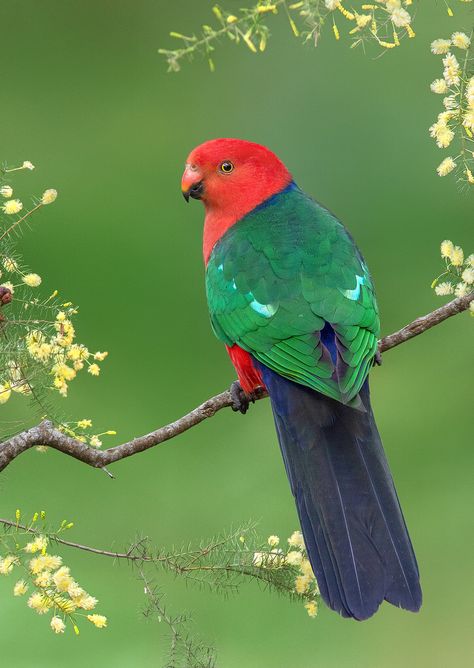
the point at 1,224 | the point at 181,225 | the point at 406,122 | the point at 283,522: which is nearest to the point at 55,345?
the point at 1,224

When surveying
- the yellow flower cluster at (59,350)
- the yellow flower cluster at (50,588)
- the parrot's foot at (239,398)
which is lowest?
the yellow flower cluster at (50,588)

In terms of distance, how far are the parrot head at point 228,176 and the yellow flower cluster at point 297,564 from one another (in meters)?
0.64

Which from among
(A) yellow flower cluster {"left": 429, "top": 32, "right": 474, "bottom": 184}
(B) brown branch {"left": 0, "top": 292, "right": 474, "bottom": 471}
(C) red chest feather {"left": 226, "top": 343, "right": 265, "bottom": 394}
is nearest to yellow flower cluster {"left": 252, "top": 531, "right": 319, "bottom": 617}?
(B) brown branch {"left": 0, "top": 292, "right": 474, "bottom": 471}

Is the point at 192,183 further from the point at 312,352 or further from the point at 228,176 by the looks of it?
the point at 312,352

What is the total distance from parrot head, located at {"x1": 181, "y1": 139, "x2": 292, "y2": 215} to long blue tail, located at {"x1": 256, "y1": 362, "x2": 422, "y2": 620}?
41 centimetres

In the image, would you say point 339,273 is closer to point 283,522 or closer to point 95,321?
point 283,522

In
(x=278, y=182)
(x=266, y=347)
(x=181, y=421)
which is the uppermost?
(x=278, y=182)

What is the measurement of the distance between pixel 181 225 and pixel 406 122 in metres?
0.64

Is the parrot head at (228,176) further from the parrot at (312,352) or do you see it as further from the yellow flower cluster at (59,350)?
the yellow flower cluster at (59,350)

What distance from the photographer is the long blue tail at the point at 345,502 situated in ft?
3.48

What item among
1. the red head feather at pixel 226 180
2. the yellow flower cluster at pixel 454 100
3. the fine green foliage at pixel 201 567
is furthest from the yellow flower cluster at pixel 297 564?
the red head feather at pixel 226 180

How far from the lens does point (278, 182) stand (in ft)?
5.18

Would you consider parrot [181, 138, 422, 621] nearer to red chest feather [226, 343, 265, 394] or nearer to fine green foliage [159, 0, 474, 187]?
red chest feather [226, 343, 265, 394]

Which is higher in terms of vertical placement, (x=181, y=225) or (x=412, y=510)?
(x=181, y=225)
